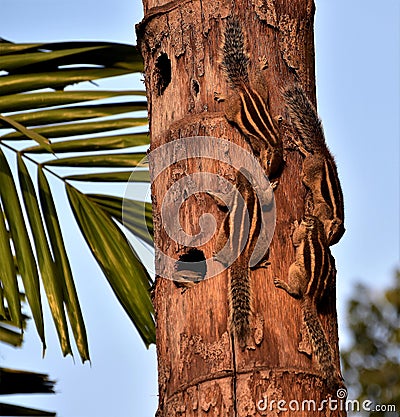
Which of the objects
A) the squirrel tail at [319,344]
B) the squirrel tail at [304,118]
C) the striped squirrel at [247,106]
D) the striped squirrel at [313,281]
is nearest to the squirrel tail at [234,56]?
the striped squirrel at [247,106]

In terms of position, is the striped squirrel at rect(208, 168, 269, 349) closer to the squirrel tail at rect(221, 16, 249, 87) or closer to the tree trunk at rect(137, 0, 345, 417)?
the tree trunk at rect(137, 0, 345, 417)

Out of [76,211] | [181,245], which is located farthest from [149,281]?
[181,245]

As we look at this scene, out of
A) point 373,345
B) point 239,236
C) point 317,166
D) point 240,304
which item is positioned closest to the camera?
point 240,304

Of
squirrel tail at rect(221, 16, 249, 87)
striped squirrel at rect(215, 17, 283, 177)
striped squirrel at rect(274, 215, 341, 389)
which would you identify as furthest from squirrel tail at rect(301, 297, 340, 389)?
squirrel tail at rect(221, 16, 249, 87)

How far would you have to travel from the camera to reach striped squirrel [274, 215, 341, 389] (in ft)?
9.00

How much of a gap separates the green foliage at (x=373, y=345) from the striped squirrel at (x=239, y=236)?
1244 centimetres

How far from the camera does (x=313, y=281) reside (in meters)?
2.81

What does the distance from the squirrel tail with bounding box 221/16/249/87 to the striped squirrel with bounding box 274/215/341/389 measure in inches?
18.4

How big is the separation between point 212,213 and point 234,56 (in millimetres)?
458

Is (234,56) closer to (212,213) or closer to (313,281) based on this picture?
(212,213)

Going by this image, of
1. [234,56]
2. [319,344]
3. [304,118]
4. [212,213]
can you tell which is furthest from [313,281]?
[234,56]

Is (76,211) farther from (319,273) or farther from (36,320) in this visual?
(319,273)

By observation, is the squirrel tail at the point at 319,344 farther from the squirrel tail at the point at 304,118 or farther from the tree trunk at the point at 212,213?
the squirrel tail at the point at 304,118

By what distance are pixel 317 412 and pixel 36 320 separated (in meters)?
1.52
